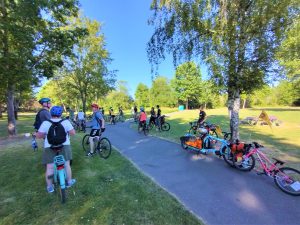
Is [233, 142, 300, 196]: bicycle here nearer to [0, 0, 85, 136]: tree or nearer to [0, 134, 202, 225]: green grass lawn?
[0, 134, 202, 225]: green grass lawn

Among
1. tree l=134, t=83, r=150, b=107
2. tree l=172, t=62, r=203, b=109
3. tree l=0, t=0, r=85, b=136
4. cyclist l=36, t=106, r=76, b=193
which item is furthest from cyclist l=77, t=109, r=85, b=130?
tree l=134, t=83, r=150, b=107

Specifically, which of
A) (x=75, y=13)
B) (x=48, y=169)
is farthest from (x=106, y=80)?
(x=48, y=169)

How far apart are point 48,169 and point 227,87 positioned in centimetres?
532

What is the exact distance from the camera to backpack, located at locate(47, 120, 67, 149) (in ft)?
11.4

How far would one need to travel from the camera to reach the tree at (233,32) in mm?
5137

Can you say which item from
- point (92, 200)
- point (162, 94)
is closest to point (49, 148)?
point (92, 200)

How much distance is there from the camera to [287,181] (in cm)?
405

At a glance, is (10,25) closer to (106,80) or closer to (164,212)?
(164,212)

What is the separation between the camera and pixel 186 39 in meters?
6.18

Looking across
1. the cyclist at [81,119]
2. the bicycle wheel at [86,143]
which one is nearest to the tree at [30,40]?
the cyclist at [81,119]

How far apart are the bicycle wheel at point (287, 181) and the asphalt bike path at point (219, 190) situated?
12 cm

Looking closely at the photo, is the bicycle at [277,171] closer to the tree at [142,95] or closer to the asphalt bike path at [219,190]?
the asphalt bike path at [219,190]

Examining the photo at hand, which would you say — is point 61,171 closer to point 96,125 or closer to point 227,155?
point 96,125

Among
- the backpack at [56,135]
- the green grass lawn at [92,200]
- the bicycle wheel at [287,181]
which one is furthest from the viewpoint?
the bicycle wheel at [287,181]
